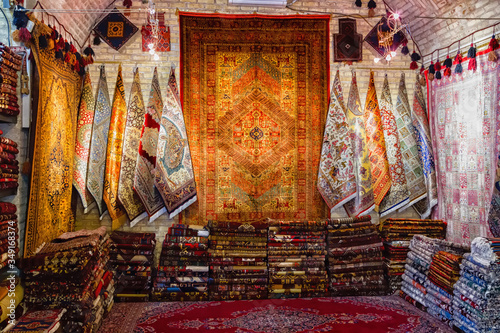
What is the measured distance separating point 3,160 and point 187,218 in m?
2.37

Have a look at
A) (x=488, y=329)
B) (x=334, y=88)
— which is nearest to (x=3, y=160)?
(x=334, y=88)

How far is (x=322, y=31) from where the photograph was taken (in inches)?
197

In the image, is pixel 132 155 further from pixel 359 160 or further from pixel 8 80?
pixel 359 160

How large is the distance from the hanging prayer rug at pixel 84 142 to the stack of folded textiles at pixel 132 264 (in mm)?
611

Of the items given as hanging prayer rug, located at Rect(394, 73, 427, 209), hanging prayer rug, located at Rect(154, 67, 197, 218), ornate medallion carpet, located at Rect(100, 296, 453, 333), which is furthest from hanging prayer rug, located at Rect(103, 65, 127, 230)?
hanging prayer rug, located at Rect(394, 73, 427, 209)

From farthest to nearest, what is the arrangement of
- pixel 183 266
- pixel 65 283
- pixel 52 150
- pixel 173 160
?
pixel 173 160, pixel 183 266, pixel 52 150, pixel 65 283

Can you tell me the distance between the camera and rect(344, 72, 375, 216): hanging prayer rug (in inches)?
191

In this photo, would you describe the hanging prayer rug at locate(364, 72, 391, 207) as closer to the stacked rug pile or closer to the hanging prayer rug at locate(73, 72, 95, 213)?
the stacked rug pile

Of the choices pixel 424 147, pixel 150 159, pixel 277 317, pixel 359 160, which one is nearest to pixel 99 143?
pixel 150 159

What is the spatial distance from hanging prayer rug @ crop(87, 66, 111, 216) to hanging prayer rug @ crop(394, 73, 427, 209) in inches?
152

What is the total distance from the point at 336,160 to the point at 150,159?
2.41m

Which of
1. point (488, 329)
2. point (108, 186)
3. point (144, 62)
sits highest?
point (144, 62)

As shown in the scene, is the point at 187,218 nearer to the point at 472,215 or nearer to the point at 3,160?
the point at 3,160

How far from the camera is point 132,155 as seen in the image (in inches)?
183
